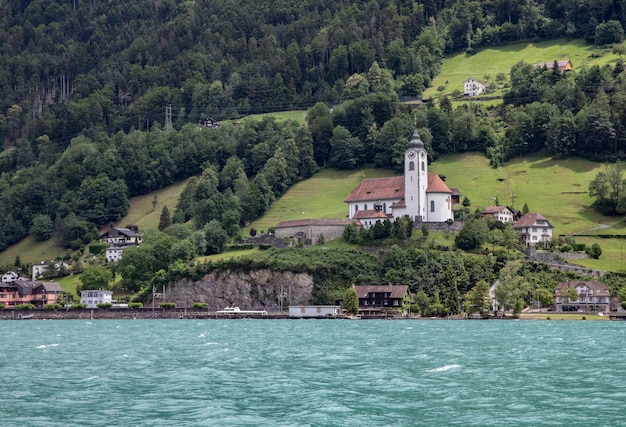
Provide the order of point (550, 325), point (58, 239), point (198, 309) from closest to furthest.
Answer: point (550, 325), point (198, 309), point (58, 239)

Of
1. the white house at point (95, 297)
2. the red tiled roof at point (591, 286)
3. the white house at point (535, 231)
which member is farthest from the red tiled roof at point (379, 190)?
the white house at point (95, 297)

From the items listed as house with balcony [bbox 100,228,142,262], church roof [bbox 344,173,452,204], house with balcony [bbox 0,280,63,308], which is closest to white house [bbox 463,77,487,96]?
church roof [bbox 344,173,452,204]

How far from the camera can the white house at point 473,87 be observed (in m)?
190

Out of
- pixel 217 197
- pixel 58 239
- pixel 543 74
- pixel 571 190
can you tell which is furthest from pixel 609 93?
pixel 58 239

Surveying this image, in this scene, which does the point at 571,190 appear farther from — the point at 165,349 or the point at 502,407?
the point at 502,407

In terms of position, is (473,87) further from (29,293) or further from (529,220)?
(29,293)

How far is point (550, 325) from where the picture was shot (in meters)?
96.7

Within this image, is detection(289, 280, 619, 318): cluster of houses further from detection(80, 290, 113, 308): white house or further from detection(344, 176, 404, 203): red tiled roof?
detection(80, 290, 113, 308): white house

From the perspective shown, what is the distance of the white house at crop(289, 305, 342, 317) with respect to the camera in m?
122

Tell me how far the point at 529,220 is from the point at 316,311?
3369cm

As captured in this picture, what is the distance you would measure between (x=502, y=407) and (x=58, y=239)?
145 m

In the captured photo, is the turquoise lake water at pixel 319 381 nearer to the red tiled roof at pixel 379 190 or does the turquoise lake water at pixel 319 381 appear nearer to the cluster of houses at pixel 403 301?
the cluster of houses at pixel 403 301

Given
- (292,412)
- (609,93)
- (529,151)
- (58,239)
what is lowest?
(292,412)

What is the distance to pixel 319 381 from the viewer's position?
156 ft
